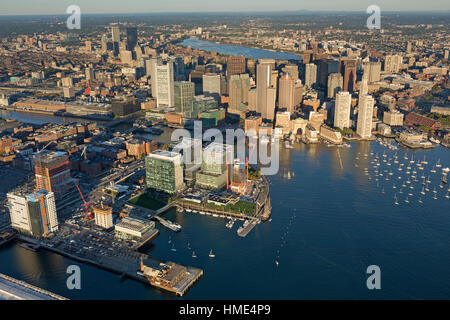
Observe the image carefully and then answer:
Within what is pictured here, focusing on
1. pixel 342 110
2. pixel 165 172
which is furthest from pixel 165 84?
pixel 165 172

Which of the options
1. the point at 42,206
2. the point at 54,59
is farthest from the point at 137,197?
the point at 54,59

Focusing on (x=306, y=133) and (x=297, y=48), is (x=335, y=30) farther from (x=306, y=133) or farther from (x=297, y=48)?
(x=306, y=133)

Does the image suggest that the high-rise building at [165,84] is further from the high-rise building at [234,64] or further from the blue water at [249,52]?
the blue water at [249,52]

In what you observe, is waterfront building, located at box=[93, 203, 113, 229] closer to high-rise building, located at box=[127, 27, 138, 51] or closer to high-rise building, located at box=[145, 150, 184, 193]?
high-rise building, located at box=[145, 150, 184, 193]

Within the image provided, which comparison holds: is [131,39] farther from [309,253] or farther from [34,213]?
[309,253]

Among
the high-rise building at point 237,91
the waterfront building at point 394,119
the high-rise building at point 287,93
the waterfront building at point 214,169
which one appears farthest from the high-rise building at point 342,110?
the waterfront building at point 214,169
